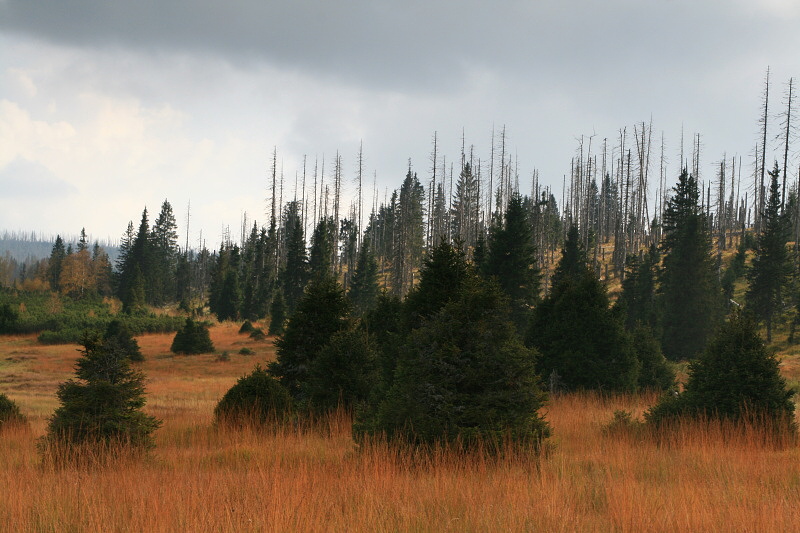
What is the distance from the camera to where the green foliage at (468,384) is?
20.6 ft

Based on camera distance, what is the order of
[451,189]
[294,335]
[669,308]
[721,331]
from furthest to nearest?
1. [451,189]
2. [669,308]
3. [294,335]
4. [721,331]

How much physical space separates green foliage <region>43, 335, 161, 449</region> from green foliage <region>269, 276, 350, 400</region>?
15.5 ft

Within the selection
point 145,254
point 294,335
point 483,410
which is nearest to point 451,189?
point 145,254

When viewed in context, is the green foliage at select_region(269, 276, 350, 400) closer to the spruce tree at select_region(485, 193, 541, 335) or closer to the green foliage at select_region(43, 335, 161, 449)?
the green foliage at select_region(43, 335, 161, 449)

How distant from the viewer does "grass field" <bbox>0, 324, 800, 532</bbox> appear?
3889mm

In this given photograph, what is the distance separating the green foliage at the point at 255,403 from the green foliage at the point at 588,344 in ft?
21.7

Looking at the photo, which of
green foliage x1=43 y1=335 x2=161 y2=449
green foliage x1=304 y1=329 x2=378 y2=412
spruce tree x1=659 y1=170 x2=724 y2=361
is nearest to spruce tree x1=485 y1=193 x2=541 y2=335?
spruce tree x1=659 y1=170 x2=724 y2=361

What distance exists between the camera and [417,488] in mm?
4930

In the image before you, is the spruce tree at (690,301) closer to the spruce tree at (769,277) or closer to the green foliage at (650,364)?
the spruce tree at (769,277)

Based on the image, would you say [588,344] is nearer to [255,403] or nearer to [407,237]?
[255,403]

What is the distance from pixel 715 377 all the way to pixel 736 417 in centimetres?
65

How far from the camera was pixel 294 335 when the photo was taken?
40.5 ft

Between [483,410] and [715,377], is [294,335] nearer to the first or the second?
[483,410]

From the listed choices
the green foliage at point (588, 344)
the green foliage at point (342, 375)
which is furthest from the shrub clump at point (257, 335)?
the green foliage at point (342, 375)
